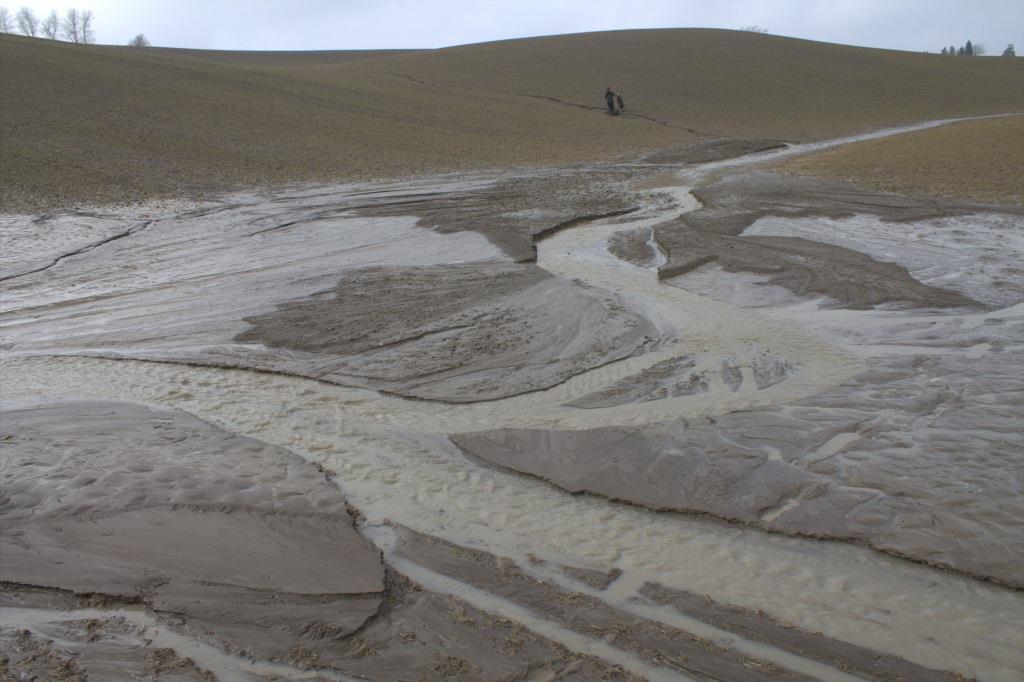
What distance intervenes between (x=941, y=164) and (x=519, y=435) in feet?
40.0

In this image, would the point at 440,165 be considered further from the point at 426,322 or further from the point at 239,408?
the point at 239,408

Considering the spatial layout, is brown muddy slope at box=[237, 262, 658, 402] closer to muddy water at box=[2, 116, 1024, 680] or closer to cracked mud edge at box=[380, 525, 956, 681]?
muddy water at box=[2, 116, 1024, 680]

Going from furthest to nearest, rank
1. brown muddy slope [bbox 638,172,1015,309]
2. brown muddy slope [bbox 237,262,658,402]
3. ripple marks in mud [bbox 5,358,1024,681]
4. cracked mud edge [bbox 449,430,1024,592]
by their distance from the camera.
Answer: brown muddy slope [bbox 638,172,1015,309], brown muddy slope [bbox 237,262,658,402], cracked mud edge [bbox 449,430,1024,592], ripple marks in mud [bbox 5,358,1024,681]

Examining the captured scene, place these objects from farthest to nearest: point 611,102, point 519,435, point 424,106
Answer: point 611,102
point 424,106
point 519,435

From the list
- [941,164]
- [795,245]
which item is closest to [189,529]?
[795,245]

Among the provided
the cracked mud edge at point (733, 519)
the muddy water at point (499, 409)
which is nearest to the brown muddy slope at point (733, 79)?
the muddy water at point (499, 409)

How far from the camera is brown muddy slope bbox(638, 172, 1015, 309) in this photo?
25.1 ft

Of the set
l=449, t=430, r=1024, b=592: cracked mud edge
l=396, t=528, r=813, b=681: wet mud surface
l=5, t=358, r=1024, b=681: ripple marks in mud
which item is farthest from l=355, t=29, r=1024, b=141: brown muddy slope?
→ l=396, t=528, r=813, b=681: wet mud surface

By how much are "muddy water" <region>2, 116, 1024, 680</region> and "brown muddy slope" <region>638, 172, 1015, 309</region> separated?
0.60m

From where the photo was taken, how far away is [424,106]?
25.4 metres

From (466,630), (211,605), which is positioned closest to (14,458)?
(211,605)

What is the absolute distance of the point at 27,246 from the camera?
34.6 feet

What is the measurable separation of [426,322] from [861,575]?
4.48 m

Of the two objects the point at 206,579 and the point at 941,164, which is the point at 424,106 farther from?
the point at 206,579
